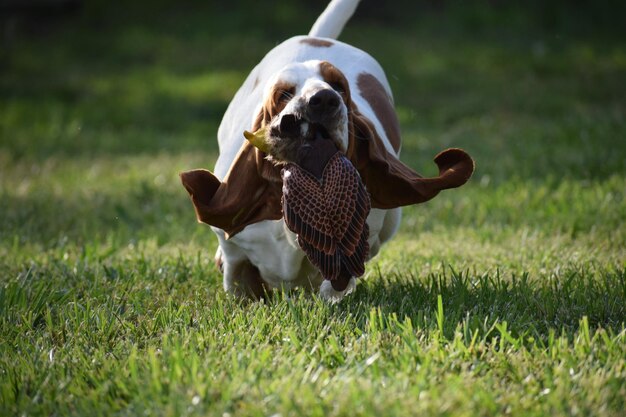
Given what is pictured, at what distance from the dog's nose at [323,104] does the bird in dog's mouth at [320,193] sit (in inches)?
2.0

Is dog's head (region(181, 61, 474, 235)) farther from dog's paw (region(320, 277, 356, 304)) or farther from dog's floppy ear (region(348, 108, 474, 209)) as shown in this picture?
dog's paw (region(320, 277, 356, 304))

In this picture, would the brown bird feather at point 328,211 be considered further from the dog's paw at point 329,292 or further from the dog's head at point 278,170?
the dog's paw at point 329,292

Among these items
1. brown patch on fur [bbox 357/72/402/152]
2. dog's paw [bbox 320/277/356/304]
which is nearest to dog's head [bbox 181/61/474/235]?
dog's paw [bbox 320/277/356/304]

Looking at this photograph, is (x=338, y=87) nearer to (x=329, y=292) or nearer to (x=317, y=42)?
(x=329, y=292)

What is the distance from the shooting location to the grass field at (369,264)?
7.95ft

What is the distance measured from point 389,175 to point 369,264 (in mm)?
1066

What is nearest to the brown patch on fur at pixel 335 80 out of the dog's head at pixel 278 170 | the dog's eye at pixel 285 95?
the dog's head at pixel 278 170

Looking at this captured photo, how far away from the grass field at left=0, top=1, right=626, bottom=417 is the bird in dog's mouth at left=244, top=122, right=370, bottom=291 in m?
0.24

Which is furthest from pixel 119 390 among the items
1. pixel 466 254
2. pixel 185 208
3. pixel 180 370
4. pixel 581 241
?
pixel 185 208

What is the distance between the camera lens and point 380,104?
3750 millimetres

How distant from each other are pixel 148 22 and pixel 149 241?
25.3 ft

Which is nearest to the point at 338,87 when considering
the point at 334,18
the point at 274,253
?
the point at 274,253

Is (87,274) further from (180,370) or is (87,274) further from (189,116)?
(189,116)

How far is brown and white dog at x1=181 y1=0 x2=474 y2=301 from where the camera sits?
2868 millimetres
